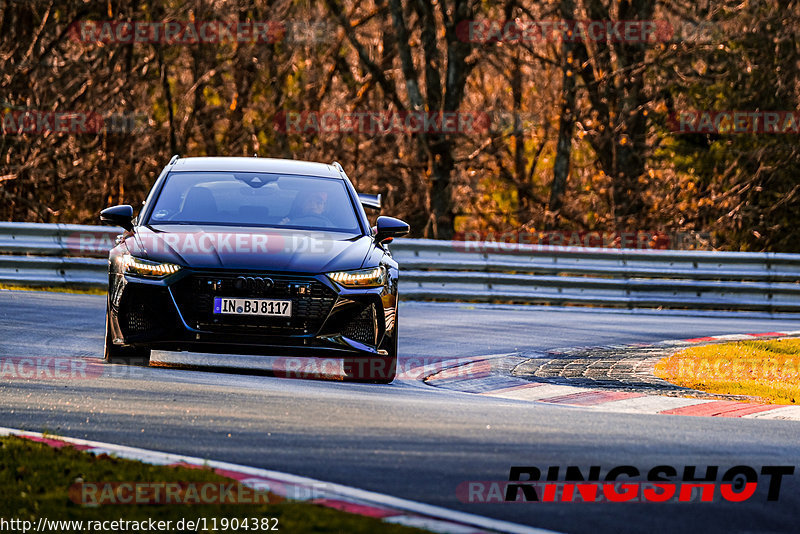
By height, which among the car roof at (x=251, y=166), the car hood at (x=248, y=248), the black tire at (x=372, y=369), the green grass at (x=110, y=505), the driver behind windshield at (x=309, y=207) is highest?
the car roof at (x=251, y=166)

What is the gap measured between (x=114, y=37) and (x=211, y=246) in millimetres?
17573

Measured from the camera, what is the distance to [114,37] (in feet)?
84.9

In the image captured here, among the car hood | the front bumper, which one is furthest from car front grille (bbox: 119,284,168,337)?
the car hood

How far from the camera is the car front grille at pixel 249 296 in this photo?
29.8 ft

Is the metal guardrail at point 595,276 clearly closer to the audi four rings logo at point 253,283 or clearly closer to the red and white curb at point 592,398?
the red and white curb at point 592,398

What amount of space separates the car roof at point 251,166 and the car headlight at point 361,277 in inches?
68.0

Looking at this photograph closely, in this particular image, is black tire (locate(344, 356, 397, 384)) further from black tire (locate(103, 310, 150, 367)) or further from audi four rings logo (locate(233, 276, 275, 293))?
black tire (locate(103, 310, 150, 367))

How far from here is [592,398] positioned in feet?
33.6

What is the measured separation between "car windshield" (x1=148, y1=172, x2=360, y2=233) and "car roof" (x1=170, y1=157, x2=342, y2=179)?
10 cm

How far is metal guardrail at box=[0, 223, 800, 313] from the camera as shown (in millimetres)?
17141

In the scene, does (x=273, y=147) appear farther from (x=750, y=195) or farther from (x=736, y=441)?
(x=736, y=441)

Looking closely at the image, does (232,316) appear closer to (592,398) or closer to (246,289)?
(246,289)

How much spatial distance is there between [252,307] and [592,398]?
2821mm

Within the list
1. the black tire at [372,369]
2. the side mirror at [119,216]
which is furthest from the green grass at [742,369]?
the side mirror at [119,216]
